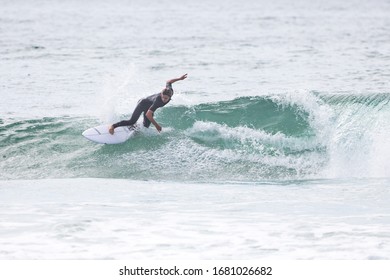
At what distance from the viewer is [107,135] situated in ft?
62.3

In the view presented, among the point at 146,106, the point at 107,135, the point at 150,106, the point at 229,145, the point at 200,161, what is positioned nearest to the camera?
the point at 150,106

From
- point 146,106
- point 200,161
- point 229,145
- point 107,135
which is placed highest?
point 146,106

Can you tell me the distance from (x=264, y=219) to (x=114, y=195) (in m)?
3.42

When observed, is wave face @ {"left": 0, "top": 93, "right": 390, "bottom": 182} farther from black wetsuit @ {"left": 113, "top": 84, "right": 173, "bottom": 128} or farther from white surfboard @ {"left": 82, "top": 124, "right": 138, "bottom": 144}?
black wetsuit @ {"left": 113, "top": 84, "right": 173, "bottom": 128}

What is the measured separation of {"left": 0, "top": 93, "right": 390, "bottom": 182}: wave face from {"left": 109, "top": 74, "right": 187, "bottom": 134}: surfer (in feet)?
1.83

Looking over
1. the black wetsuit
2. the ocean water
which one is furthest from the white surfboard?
the black wetsuit

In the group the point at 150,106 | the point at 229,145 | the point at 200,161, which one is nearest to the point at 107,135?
the point at 150,106

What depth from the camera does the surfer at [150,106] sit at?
1794 cm

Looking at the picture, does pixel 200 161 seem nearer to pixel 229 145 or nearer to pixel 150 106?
pixel 229 145

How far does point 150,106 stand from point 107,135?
4.61ft

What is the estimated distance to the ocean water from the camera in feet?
40.4

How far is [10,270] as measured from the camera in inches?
429

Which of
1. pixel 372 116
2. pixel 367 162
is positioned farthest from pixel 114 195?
pixel 372 116

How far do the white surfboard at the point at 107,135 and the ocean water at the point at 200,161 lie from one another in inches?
7.6
